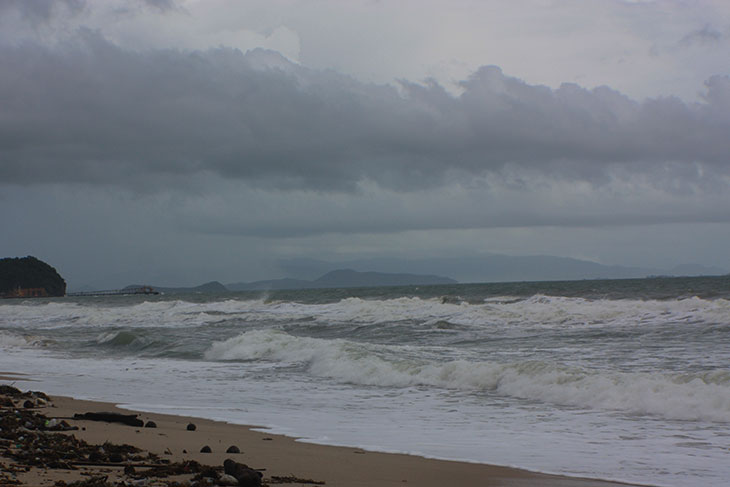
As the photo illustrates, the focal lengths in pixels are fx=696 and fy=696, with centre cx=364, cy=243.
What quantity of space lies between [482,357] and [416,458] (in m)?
9.25

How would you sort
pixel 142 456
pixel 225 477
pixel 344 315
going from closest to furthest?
pixel 225 477, pixel 142 456, pixel 344 315

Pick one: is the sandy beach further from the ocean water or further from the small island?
the small island

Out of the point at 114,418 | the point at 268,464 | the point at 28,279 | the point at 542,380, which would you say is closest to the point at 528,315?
the point at 542,380

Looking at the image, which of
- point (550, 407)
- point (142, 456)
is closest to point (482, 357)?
point (550, 407)

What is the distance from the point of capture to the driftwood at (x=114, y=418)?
7.81 m

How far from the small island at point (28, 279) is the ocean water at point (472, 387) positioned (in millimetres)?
135127

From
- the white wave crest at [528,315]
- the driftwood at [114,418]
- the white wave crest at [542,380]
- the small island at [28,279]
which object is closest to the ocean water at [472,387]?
the white wave crest at [542,380]

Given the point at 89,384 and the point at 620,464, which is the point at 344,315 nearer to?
the point at 89,384

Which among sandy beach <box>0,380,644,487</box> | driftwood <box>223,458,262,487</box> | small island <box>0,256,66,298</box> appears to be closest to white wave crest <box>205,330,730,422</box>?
sandy beach <box>0,380,644,487</box>

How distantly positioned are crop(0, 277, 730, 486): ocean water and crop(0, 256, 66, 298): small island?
135m

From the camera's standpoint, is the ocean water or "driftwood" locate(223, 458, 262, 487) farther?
the ocean water

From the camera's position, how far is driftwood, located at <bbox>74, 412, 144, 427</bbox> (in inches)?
307

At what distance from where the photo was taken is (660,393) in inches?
373

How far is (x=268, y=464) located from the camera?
596 centimetres
